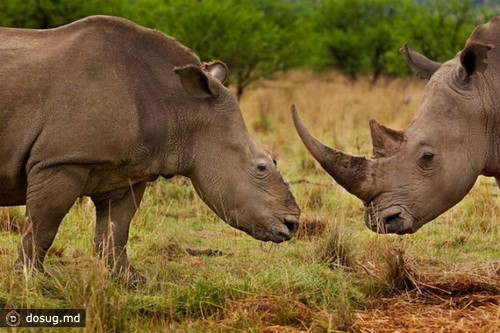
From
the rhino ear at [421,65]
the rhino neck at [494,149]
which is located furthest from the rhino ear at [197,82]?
the rhino neck at [494,149]

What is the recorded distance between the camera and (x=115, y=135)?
772 cm

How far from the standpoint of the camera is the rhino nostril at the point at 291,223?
8.02 meters

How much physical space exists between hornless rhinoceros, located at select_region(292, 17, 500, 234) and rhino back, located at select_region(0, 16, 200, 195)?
110 centimetres

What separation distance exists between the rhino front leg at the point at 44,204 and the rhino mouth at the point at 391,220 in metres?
2.09

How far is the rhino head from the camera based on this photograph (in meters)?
8.04

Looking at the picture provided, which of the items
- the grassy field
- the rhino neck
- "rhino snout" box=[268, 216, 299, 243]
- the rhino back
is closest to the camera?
the grassy field

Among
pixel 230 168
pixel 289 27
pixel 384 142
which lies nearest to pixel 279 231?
pixel 230 168

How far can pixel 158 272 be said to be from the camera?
789 centimetres

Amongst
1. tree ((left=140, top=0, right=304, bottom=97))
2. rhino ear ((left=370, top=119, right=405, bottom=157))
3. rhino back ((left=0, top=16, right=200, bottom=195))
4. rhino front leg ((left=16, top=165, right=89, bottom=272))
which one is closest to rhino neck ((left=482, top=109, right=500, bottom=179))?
rhino ear ((left=370, top=119, right=405, bottom=157))

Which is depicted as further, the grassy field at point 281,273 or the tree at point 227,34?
the tree at point 227,34

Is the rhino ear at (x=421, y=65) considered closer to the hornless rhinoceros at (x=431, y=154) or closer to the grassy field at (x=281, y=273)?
the hornless rhinoceros at (x=431, y=154)

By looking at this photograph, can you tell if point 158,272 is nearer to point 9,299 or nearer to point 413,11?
point 9,299

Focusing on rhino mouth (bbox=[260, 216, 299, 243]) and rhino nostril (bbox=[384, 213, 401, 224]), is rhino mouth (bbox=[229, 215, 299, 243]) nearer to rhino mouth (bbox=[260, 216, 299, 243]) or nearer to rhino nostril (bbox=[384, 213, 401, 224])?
rhino mouth (bbox=[260, 216, 299, 243])

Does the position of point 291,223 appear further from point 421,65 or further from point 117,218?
point 421,65
